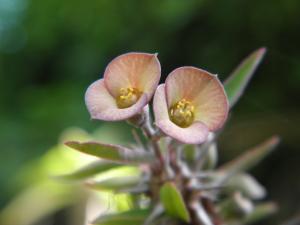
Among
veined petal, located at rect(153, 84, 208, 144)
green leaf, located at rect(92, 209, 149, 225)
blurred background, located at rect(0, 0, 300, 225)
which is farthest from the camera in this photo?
blurred background, located at rect(0, 0, 300, 225)

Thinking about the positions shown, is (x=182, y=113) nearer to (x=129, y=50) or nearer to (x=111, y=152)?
(x=111, y=152)

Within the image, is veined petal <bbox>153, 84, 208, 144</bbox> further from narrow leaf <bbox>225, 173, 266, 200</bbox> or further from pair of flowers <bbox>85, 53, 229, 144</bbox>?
narrow leaf <bbox>225, 173, 266, 200</bbox>

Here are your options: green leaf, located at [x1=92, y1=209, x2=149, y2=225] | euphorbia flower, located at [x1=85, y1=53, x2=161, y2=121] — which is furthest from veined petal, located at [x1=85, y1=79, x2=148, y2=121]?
green leaf, located at [x1=92, y1=209, x2=149, y2=225]

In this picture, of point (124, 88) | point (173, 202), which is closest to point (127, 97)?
point (124, 88)

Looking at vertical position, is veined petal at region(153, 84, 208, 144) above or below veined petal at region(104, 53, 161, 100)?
below

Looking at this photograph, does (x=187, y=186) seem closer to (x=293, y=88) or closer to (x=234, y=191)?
(x=234, y=191)

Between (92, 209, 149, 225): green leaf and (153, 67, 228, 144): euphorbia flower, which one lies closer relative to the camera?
(153, 67, 228, 144): euphorbia flower

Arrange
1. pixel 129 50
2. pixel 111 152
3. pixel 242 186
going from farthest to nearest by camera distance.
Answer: pixel 129 50, pixel 242 186, pixel 111 152
